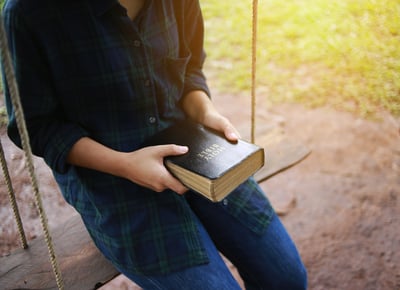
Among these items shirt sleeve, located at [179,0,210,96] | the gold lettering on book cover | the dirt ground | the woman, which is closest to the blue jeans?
the woman

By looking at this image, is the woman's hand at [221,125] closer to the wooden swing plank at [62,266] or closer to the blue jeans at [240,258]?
the blue jeans at [240,258]

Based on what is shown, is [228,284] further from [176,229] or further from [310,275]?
[310,275]

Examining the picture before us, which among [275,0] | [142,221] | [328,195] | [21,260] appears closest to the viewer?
[142,221]

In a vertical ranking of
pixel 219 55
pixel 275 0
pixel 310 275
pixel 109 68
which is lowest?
pixel 310 275

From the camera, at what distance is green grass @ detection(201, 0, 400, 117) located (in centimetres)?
255

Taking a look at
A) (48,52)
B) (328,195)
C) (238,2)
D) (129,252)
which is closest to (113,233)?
(129,252)

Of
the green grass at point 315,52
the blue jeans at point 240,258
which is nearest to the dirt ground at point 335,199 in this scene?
the green grass at point 315,52

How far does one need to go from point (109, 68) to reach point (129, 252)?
41 centimetres

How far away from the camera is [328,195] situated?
1.86 m

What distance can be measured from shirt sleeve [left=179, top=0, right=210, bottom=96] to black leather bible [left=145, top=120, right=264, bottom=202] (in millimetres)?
215

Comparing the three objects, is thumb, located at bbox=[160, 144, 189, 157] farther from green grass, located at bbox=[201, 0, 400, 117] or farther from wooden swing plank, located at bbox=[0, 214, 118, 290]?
green grass, located at bbox=[201, 0, 400, 117]

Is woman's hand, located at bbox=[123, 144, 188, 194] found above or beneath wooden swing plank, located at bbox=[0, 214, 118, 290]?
above

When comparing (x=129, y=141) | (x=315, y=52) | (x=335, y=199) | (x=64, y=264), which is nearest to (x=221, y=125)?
(x=129, y=141)

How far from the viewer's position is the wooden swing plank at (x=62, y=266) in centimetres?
95
